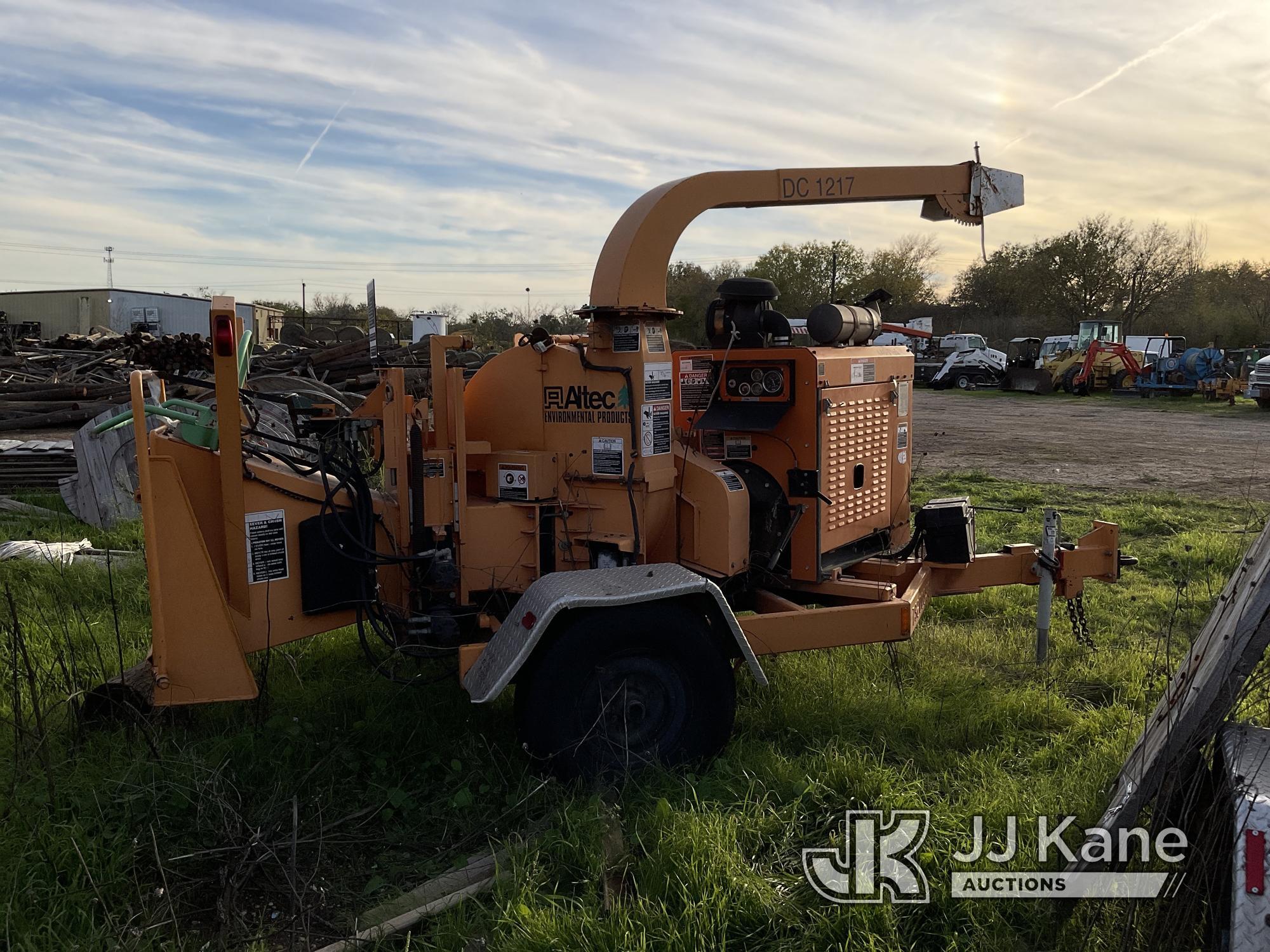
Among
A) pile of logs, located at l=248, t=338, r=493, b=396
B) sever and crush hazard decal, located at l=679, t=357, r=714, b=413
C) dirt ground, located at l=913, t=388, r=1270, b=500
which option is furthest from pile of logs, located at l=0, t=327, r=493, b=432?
dirt ground, located at l=913, t=388, r=1270, b=500

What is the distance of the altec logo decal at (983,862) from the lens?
2861mm

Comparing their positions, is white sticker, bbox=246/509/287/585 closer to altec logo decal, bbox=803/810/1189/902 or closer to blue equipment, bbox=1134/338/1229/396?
Result: altec logo decal, bbox=803/810/1189/902

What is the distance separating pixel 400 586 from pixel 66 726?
1.71m

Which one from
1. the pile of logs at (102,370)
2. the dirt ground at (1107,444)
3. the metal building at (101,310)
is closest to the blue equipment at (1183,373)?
the dirt ground at (1107,444)

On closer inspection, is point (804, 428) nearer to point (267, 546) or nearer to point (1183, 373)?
point (267, 546)

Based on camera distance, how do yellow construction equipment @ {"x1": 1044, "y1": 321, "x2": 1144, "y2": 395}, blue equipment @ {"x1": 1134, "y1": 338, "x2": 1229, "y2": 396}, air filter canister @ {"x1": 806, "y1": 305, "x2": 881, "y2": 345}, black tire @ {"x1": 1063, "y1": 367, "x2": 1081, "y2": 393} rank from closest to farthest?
air filter canister @ {"x1": 806, "y1": 305, "x2": 881, "y2": 345}
blue equipment @ {"x1": 1134, "y1": 338, "x2": 1229, "y2": 396}
yellow construction equipment @ {"x1": 1044, "y1": 321, "x2": 1144, "y2": 395}
black tire @ {"x1": 1063, "y1": 367, "x2": 1081, "y2": 393}

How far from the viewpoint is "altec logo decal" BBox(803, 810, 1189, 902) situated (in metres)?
2.86

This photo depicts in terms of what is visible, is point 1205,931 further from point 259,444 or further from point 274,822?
point 259,444

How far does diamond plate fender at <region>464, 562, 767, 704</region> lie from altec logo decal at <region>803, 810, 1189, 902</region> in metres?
0.80

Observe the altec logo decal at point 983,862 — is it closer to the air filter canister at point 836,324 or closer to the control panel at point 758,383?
the control panel at point 758,383

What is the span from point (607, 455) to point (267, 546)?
1.59 meters

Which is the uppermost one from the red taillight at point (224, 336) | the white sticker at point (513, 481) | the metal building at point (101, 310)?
the metal building at point (101, 310)

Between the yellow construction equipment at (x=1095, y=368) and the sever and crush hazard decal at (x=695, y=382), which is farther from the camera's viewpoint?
the yellow construction equipment at (x=1095, y=368)

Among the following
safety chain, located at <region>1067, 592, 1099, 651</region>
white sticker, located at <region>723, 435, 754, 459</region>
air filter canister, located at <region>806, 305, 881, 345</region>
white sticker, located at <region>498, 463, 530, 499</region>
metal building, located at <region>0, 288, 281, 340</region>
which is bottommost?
safety chain, located at <region>1067, 592, 1099, 651</region>
